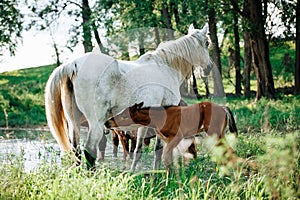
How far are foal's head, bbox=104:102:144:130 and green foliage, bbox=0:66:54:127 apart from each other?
29.8ft

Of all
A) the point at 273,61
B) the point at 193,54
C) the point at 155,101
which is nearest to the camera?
the point at 155,101

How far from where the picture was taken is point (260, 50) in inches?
601

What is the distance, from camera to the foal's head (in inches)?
208

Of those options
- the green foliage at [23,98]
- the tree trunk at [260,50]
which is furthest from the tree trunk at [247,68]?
the green foliage at [23,98]

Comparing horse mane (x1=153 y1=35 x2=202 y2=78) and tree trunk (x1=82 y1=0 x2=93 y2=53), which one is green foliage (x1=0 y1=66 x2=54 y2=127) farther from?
horse mane (x1=153 y1=35 x2=202 y2=78)

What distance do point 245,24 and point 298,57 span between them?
455 centimetres

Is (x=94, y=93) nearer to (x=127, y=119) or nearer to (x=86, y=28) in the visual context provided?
(x=127, y=119)

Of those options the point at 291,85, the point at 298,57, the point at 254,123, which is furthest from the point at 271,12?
the point at 254,123

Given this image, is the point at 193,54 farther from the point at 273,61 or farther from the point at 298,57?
the point at 273,61

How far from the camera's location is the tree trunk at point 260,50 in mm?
14867

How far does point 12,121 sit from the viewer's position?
14328mm

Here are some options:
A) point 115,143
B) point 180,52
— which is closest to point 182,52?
point 180,52

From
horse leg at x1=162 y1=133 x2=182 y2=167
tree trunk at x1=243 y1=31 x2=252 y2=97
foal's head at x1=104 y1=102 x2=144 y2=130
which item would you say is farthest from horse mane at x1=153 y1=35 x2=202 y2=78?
tree trunk at x1=243 y1=31 x2=252 y2=97

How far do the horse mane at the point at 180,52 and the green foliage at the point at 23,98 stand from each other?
862 centimetres
